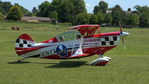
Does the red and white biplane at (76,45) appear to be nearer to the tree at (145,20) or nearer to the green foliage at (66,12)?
the green foliage at (66,12)

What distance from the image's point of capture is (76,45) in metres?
12.2

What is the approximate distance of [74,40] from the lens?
1225 cm

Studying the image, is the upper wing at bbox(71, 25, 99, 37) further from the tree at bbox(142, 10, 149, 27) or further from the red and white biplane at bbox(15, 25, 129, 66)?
the tree at bbox(142, 10, 149, 27)

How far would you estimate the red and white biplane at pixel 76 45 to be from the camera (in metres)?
11.7

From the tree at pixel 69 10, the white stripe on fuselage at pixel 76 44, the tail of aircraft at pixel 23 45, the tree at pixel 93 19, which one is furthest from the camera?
the tree at pixel 69 10

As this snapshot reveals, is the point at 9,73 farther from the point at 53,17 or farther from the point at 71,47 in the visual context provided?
the point at 53,17

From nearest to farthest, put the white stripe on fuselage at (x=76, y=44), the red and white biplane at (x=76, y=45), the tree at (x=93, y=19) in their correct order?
the red and white biplane at (x=76, y=45) < the white stripe on fuselage at (x=76, y=44) < the tree at (x=93, y=19)

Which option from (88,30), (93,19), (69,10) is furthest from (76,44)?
(69,10)

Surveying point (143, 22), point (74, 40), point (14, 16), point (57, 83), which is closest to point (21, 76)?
point (57, 83)

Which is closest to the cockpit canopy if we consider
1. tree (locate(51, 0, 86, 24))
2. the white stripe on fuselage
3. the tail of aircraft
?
the white stripe on fuselage

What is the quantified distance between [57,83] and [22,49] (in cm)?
570

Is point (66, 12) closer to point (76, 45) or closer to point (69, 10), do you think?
point (69, 10)

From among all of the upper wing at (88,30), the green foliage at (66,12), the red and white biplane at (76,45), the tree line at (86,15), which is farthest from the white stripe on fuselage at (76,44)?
the green foliage at (66,12)

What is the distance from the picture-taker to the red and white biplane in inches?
462
